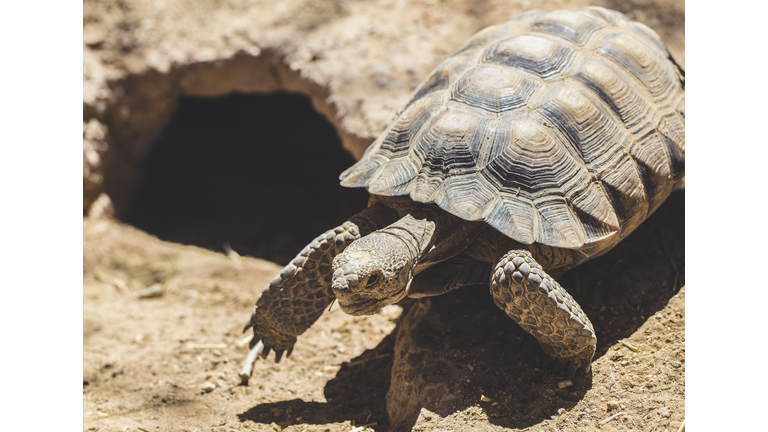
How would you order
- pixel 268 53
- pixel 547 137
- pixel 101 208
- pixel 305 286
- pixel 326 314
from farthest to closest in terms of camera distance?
pixel 101 208 → pixel 268 53 → pixel 326 314 → pixel 305 286 → pixel 547 137

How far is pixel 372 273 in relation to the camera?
2182 mm

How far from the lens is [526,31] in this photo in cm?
307

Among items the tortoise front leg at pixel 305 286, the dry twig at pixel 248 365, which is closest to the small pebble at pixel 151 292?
the dry twig at pixel 248 365

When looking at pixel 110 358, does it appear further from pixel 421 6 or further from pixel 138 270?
pixel 421 6

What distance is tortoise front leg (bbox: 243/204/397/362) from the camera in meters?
2.65

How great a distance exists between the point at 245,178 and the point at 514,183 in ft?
14.5

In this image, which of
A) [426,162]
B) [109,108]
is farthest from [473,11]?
[109,108]

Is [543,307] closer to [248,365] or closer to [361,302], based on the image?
[361,302]

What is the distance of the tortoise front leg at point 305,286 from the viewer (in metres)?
2.65

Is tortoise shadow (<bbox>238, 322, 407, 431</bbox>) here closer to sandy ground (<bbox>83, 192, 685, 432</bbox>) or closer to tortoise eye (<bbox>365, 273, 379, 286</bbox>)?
sandy ground (<bbox>83, 192, 685, 432</bbox>)

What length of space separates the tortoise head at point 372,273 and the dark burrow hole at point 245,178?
2.75 m

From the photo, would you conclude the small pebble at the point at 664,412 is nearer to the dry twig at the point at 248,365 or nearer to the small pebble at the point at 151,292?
the dry twig at the point at 248,365

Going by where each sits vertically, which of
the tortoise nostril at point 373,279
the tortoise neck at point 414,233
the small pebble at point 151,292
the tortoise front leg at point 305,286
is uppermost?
the tortoise neck at point 414,233

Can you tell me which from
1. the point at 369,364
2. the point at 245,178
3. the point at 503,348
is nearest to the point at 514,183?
the point at 503,348
